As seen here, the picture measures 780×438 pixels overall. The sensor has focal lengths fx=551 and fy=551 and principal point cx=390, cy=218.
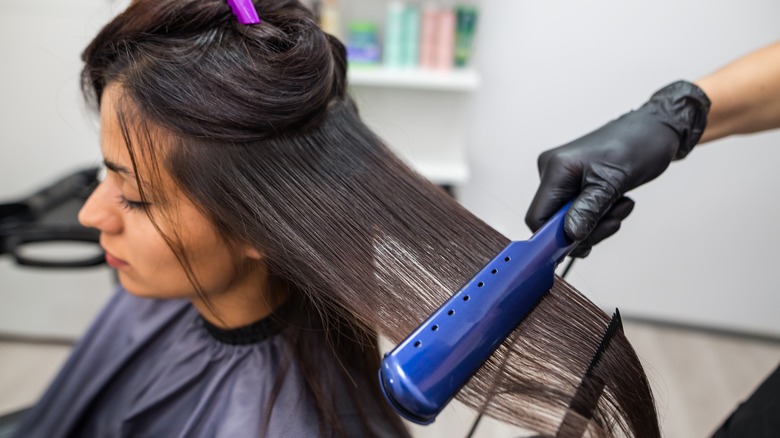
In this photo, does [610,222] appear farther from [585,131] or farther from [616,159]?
[585,131]

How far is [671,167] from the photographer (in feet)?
7.24

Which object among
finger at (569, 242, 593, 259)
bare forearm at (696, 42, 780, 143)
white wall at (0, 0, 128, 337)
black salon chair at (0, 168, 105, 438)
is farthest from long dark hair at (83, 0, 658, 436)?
white wall at (0, 0, 128, 337)

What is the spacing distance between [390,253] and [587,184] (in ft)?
1.05

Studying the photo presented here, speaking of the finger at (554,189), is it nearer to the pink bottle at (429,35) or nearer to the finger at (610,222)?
the finger at (610,222)

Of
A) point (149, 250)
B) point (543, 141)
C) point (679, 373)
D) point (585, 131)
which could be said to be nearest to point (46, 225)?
point (149, 250)

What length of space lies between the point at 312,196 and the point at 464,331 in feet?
0.96

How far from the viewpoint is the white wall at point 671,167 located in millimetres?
2039

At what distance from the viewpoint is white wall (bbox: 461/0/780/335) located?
2.04 metres

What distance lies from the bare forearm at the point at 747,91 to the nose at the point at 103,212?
3.20 ft

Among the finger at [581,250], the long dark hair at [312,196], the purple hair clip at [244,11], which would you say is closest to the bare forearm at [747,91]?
the finger at [581,250]

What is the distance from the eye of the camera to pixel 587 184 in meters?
0.83

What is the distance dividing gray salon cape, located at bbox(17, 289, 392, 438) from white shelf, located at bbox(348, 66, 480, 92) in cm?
115

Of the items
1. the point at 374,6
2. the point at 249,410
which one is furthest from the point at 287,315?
the point at 374,6

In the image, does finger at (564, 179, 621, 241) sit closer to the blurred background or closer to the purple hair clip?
the purple hair clip
